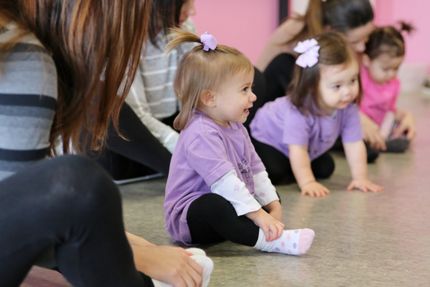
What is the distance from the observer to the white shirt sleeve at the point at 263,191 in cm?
118

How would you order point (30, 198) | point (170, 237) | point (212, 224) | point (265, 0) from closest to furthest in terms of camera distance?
point (30, 198) → point (212, 224) → point (170, 237) → point (265, 0)

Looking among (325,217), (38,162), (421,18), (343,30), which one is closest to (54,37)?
(38,162)

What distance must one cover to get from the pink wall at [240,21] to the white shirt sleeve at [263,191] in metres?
1.42

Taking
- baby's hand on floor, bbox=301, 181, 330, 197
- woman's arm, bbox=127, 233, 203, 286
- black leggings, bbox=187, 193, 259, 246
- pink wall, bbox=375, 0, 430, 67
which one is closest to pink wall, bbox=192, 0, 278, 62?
pink wall, bbox=375, 0, 430, 67

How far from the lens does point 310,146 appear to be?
5.23 ft

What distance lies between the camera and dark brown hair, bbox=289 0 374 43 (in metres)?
1.79

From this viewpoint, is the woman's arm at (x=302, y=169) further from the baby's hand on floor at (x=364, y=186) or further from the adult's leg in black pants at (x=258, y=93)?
the adult's leg in black pants at (x=258, y=93)

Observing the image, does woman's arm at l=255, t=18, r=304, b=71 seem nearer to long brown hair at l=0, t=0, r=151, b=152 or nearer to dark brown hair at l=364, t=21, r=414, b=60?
dark brown hair at l=364, t=21, r=414, b=60

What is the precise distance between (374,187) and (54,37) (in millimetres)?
1017

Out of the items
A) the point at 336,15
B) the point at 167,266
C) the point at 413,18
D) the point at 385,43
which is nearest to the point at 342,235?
the point at 167,266

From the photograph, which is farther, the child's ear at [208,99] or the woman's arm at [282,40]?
the woman's arm at [282,40]

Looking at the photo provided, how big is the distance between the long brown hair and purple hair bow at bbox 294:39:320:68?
778 mm

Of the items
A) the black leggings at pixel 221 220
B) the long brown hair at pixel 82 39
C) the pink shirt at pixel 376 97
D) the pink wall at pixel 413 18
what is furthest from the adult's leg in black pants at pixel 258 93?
the pink wall at pixel 413 18

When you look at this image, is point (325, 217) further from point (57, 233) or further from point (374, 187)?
point (57, 233)
